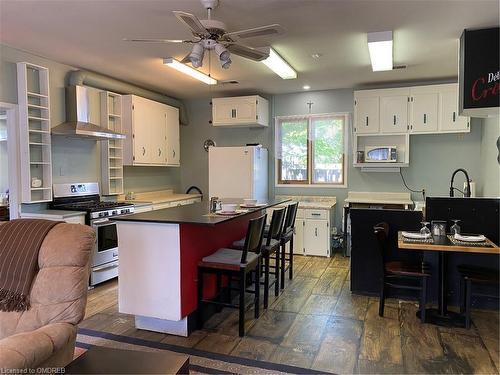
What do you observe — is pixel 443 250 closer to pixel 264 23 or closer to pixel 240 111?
pixel 264 23

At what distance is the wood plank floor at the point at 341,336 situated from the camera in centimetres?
255

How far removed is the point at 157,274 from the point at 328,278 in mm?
2351

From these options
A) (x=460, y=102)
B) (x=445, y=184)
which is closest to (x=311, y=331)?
(x=460, y=102)

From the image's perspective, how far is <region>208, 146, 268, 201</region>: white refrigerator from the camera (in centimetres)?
580

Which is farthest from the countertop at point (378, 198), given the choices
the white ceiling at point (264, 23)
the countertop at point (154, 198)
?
the countertop at point (154, 198)

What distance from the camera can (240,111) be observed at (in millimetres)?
5973

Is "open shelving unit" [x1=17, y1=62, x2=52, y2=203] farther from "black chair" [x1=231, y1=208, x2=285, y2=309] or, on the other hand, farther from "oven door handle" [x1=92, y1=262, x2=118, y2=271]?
"black chair" [x1=231, y1=208, x2=285, y2=309]

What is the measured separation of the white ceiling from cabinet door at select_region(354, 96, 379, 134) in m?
0.55

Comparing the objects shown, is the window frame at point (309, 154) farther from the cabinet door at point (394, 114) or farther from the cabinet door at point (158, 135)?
the cabinet door at point (158, 135)

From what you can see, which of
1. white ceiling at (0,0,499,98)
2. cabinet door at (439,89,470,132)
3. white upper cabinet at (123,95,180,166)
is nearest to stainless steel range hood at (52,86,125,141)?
white ceiling at (0,0,499,98)

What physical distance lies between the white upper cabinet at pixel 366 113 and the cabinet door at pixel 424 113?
0.49 m

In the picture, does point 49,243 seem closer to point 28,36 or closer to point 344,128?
point 28,36

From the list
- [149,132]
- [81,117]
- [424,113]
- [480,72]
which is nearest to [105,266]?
[81,117]

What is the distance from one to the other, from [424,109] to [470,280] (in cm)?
298
